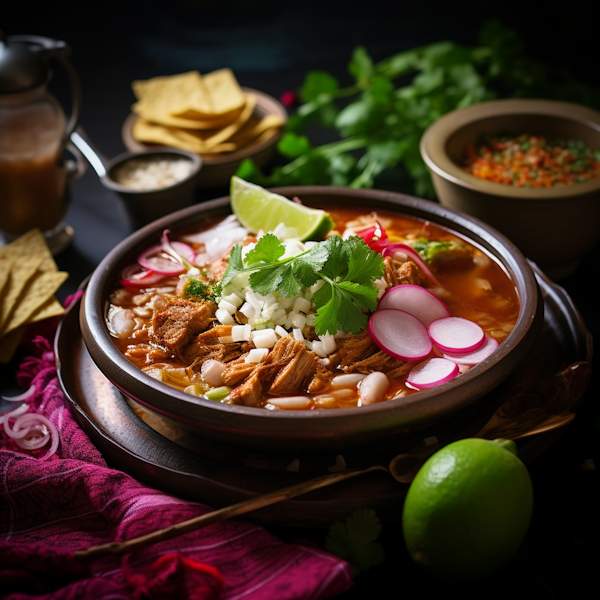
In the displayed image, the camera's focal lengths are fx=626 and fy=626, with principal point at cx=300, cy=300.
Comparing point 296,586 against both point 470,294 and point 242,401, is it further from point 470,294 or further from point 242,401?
point 470,294

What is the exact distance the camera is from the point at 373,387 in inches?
97.9

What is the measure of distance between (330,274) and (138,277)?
1047mm

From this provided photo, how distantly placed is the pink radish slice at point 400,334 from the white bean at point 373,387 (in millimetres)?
134

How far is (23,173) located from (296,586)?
3.38 meters

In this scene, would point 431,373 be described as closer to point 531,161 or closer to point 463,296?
point 463,296

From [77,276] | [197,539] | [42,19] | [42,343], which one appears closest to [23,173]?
[77,276]

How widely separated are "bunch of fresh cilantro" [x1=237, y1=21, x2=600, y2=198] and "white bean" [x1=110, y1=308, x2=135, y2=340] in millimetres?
1864

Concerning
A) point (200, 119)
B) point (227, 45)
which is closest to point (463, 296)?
point (200, 119)

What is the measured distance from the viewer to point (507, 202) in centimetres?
353

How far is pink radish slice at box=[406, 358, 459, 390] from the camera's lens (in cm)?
249

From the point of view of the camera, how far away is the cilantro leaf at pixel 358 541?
218 cm

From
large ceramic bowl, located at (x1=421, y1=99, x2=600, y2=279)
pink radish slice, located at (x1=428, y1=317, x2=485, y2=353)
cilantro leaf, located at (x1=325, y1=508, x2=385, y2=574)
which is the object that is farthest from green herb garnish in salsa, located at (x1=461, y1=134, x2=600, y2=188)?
cilantro leaf, located at (x1=325, y1=508, x2=385, y2=574)

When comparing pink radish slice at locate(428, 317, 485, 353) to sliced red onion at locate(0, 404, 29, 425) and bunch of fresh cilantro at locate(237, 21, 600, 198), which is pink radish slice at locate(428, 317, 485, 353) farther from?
bunch of fresh cilantro at locate(237, 21, 600, 198)

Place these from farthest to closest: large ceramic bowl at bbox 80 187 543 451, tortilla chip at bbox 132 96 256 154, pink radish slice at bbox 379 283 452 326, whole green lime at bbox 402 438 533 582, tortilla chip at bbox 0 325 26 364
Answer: tortilla chip at bbox 132 96 256 154
tortilla chip at bbox 0 325 26 364
pink radish slice at bbox 379 283 452 326
large ceramic bowl at bbox 80 187 543 451
whole green lime at bbox 402 438 533 582
